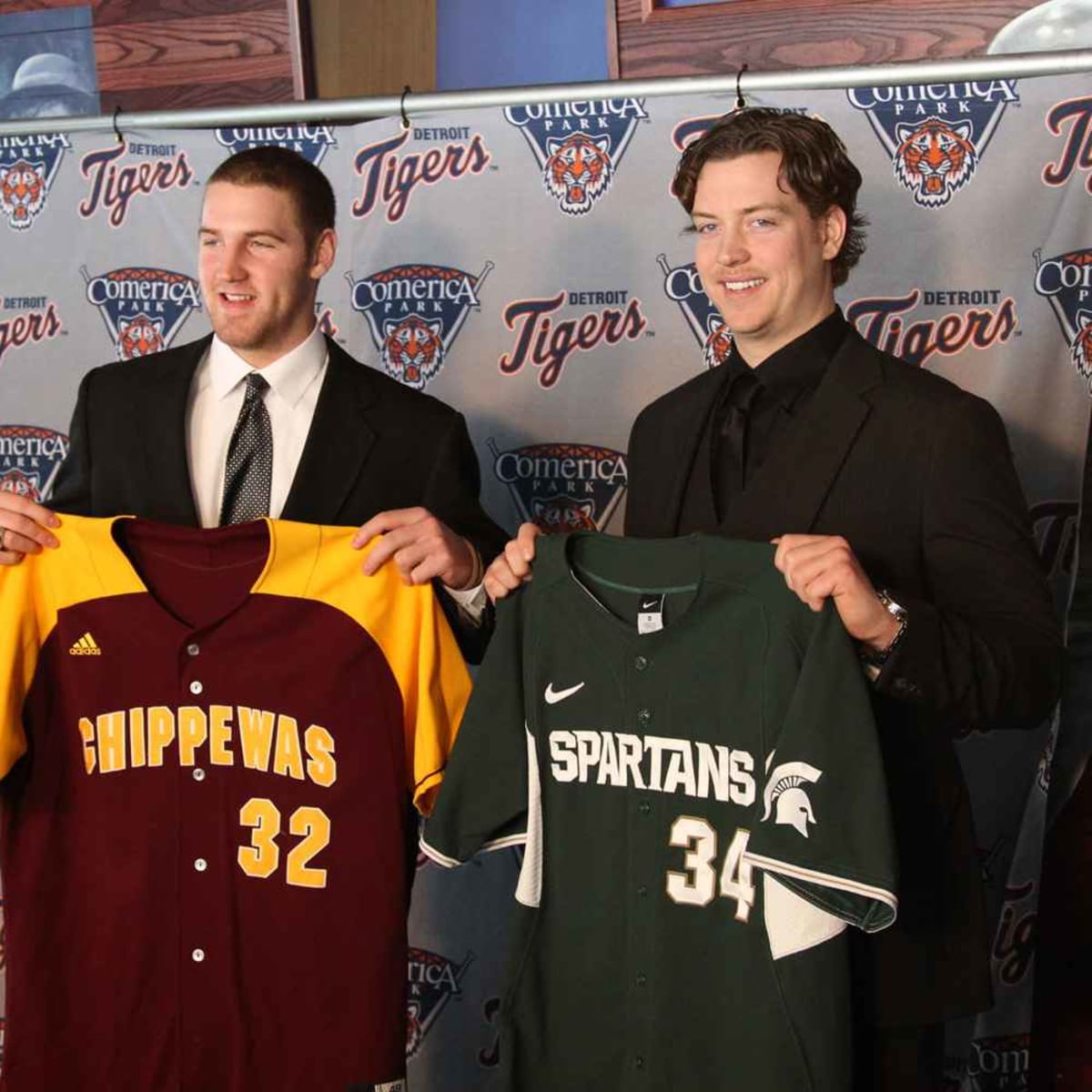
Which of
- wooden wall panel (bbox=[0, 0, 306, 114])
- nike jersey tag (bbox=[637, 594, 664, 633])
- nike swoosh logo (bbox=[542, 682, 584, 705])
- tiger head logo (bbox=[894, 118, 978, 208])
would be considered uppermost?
wooden wall panel (bbox=[0, 0, 306, 114])

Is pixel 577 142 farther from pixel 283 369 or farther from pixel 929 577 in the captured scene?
pixel 929 577

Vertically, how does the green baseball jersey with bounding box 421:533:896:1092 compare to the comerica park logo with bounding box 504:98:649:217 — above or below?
below

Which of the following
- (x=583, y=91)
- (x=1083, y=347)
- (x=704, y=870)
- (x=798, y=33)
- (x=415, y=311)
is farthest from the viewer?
(x=798, y=33)

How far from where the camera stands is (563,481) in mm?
2844

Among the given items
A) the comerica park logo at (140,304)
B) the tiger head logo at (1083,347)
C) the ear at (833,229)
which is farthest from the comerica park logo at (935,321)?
the comerica park logo at (140,304)

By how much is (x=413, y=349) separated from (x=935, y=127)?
1.13 metres

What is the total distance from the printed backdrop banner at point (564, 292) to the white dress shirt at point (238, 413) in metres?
0.56

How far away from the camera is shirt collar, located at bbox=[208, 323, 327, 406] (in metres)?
2.15

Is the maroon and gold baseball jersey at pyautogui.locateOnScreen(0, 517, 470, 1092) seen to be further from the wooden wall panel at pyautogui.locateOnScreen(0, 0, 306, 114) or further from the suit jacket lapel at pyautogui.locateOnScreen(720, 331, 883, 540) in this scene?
the wooden wall panel at pyautogui.locateOnScreen(0, 0, 306, 114)

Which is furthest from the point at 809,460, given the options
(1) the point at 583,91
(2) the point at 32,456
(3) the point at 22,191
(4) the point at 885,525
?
(3) the point at 22,191

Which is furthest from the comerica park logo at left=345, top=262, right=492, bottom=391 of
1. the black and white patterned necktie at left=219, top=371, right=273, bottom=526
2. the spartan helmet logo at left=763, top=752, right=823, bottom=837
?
the spartan helmet logo at left=763, top=752, right=823, bottom=837

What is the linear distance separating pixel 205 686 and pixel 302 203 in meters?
0.77

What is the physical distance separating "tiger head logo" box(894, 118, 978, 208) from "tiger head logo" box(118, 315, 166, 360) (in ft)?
5.30

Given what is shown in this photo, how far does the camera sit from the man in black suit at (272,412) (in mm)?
2098
